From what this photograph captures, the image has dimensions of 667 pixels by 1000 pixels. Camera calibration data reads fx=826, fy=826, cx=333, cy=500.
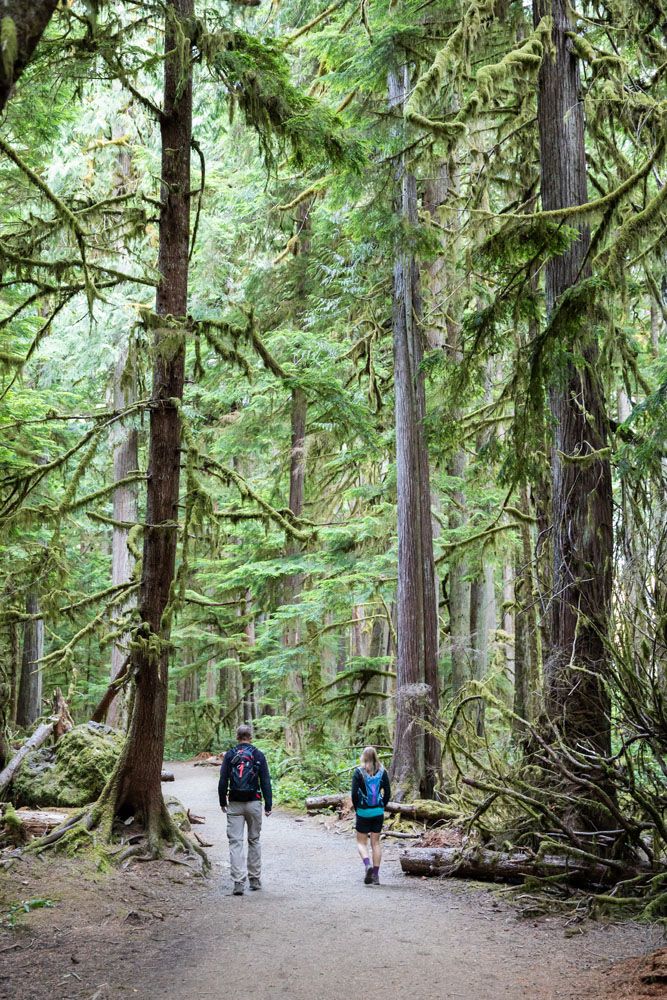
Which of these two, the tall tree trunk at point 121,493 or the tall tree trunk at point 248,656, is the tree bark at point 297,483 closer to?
the tall tree trunk at point 121,493

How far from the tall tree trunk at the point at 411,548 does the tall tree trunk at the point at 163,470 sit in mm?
4459

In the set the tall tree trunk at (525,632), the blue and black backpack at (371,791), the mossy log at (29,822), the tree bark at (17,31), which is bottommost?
the mossy log at (29,822)

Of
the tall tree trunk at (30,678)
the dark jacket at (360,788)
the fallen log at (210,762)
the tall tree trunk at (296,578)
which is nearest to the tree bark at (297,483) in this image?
the tall tree trunk at (296,578)

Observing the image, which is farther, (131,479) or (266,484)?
(266,484)

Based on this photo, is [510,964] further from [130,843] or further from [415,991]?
[130,843]

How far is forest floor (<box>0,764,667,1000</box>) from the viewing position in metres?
5.41

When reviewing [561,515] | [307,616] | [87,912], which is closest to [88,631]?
[87,912]

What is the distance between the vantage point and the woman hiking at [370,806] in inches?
365

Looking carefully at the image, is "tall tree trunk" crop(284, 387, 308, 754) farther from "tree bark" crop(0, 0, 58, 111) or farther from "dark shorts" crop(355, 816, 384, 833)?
"tree bark" crop(0, 0, 58, 111)

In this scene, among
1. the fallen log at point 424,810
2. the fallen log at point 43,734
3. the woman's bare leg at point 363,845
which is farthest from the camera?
the fallen log at point 43,734

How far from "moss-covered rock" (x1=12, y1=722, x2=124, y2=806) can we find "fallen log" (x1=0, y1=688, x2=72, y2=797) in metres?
0.12

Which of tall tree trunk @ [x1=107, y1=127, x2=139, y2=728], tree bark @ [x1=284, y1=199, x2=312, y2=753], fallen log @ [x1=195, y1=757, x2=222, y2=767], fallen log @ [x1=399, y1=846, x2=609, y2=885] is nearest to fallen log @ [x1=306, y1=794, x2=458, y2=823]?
fallen log @ [x1=399, y1=846, x2=609, y2=885]

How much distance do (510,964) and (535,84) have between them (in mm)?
9095

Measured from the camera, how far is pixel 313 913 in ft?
25.2
